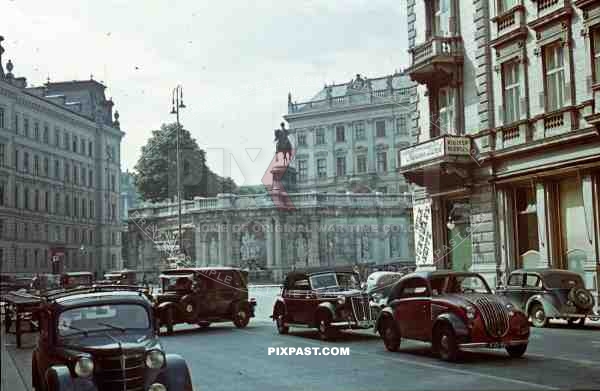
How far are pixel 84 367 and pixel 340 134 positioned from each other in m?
76.8

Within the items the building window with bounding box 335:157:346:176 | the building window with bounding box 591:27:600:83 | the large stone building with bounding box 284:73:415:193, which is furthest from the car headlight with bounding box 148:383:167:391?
the building window with bounding box 335:157:346:176

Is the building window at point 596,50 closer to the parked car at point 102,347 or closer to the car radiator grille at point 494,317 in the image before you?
the car radiator grille at point 494,317

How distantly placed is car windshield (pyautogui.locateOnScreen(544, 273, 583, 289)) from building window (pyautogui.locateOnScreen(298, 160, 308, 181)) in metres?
66.6

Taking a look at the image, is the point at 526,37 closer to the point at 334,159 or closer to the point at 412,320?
the point at 412,320

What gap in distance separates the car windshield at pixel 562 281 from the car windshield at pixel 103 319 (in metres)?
14.3

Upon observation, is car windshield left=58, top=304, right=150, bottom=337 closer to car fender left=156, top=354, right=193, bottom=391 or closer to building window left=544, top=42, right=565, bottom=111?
car fender left=156, top=354, right=193, bottom=391

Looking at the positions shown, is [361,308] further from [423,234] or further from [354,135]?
[354,135]

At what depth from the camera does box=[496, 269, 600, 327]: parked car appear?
20719 millimetres

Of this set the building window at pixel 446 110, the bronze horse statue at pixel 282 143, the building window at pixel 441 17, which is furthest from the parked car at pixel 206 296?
the bronze horse statue at pixel 282 143

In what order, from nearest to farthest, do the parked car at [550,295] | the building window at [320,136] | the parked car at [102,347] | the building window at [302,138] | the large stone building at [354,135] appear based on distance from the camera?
the parked car at [102,347]
the parked car at [550,295]
the large stone building at [354,135]
the building window at [320,136]
the building window at [302,138]

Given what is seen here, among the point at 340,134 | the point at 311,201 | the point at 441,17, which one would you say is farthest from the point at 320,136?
the point at 441,17

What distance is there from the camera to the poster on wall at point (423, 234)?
3158cm

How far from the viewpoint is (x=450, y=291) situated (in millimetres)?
15219

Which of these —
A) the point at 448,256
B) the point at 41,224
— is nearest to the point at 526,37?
the point at 448,256
